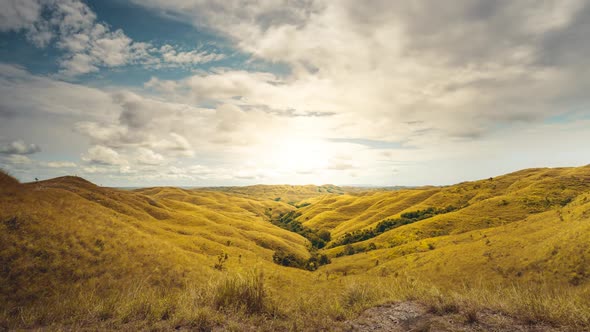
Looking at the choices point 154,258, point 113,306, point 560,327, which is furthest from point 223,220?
point 560,327

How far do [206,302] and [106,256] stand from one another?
641 inches

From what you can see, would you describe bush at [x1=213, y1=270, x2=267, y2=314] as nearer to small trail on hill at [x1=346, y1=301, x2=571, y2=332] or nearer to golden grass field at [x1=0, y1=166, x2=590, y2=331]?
golden grass field at [x1=0, y1=166, x2=590, y2=331]

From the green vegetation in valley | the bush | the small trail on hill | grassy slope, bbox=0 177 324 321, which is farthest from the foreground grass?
the green vegetation in valley

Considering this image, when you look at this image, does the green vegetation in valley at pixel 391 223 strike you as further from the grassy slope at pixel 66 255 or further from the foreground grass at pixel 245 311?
the foreground grass at pixel 245 311

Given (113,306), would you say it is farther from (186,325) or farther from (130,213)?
(130,213)

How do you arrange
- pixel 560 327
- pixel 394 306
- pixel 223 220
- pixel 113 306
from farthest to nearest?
pixel 223 220 → pixel 394 306 → pixel 113 306 → pixel 560 327

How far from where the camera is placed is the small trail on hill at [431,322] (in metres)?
6.31

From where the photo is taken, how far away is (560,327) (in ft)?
20.4

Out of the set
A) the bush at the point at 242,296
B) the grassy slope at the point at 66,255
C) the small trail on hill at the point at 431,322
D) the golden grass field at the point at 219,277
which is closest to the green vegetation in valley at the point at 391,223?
the golden grass field at the point at 219,277

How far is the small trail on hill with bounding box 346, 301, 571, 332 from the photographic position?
6309 millimetres

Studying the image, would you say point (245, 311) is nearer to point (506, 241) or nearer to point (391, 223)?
point (506, 241)

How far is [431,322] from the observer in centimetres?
670

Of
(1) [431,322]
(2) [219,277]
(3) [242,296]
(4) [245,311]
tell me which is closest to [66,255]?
(2) [219,277]

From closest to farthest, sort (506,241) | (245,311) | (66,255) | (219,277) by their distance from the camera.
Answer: (245,311)
(219,277)
(66,255)
(506,241)
